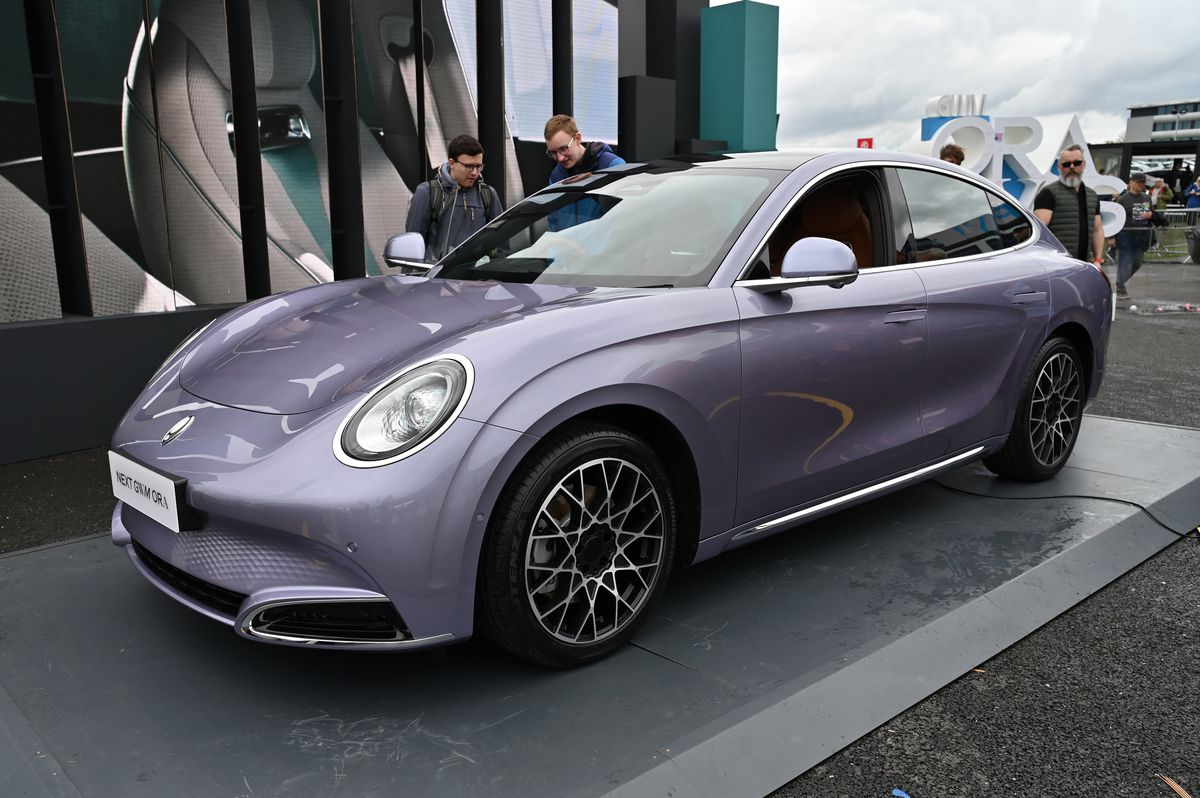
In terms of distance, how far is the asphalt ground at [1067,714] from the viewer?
2385 millimetres

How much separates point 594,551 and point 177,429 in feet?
4.02

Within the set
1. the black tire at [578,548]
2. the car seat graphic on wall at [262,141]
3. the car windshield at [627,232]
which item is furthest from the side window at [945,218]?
the car seat graphic on wall at [262,141]

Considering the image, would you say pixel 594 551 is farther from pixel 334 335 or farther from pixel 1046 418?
pixel 1046 418

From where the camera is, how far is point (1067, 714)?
2693 millimetres

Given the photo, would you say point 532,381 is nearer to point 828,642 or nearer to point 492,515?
point 492,515

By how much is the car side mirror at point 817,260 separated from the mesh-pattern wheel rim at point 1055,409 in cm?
180

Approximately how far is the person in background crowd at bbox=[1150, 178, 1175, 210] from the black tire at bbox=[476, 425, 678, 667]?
2458cm

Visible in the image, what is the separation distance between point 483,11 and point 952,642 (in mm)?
7296

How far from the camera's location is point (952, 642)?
3.02 meters

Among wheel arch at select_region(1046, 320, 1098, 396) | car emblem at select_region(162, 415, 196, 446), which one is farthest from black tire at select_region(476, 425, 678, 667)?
wheel arch at select_region(1046, 320, 1098, 396)

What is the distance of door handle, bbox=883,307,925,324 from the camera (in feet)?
11.6

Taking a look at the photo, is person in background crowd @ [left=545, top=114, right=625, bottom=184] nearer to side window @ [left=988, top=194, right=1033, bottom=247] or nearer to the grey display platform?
side window @ [left=988, top=194, right=1033, bottom=247]

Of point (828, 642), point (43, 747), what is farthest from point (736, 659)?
point (43, 747)

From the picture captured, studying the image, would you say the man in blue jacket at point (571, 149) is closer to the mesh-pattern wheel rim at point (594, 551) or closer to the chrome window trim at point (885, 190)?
the chrome window trim at point (885, 190)
